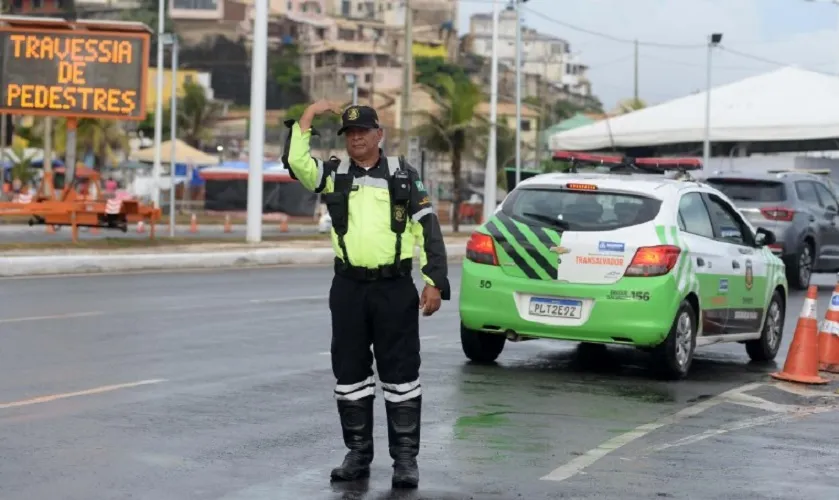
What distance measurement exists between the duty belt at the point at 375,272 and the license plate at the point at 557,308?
4563mm

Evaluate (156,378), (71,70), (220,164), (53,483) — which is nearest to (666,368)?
(156,378)

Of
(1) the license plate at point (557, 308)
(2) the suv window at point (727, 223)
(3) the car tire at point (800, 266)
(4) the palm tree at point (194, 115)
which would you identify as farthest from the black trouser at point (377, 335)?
(4) the palm tree at point (194, 115)

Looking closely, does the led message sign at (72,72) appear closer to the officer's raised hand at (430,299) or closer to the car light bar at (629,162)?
the car light bar at (629,162)

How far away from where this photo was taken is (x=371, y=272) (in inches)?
298

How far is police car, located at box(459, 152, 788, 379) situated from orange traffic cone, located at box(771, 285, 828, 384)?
79 centimetres

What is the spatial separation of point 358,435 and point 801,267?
1719cm

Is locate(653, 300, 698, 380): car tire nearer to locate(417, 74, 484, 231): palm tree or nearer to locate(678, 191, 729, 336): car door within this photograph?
locate(678, 191, 729, 336): car door

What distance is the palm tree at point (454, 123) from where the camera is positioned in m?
53.3

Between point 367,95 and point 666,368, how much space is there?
119723mm

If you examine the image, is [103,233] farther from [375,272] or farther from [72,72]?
[375,272]

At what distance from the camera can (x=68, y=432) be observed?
8797mm

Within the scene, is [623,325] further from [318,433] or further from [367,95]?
[367,95]

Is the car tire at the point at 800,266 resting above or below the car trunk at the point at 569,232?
below

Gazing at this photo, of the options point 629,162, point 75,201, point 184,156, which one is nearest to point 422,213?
point 629,162
